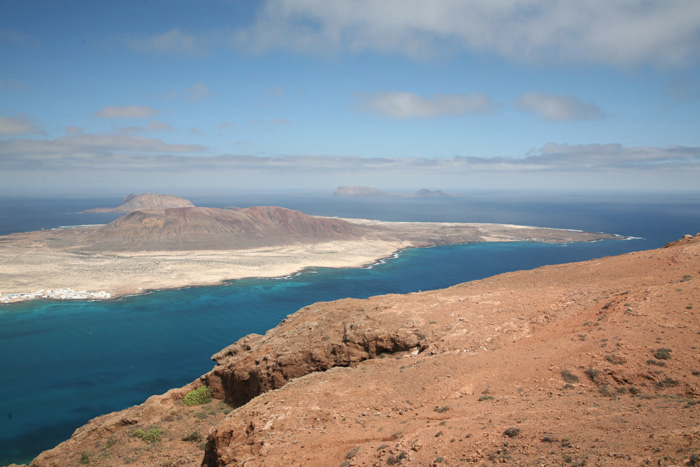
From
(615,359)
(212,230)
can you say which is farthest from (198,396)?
(212,230)

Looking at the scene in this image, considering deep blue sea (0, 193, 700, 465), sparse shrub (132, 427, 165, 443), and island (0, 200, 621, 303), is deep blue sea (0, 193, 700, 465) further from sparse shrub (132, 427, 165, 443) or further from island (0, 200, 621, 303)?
sparse shrub (132, 427, 165, 443)

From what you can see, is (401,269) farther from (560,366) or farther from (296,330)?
(560,366)

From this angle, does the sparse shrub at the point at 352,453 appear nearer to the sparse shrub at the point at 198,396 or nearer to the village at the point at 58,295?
the sparse shrub at the point at 198,396

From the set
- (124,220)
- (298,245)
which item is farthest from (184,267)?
(124,220)

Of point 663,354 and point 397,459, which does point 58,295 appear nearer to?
point 397,459

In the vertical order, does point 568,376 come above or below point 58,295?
above
